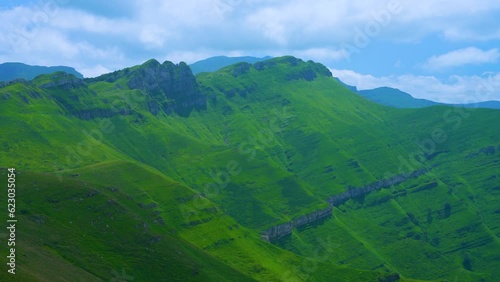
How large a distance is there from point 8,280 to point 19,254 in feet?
124

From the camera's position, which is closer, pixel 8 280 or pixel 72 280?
pixel 8 280

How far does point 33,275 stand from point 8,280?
15.6 m

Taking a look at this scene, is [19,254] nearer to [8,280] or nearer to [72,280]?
[72,280]

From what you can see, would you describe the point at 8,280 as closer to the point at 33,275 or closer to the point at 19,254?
the point at 33,275

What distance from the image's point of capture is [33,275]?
17588cm

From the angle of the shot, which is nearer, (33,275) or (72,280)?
(33,275)

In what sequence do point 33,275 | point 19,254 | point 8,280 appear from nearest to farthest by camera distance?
point 8,280
point 33,275
point 19,254

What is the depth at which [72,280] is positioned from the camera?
19638 centimetres

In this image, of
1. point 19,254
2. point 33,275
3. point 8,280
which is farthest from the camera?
point 19,254

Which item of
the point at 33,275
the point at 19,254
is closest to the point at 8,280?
the point at 33,275

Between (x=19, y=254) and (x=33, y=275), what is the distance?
2446 centimetres

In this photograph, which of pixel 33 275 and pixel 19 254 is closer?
pixel 33 275

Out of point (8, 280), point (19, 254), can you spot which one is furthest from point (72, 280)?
point (8, 280)

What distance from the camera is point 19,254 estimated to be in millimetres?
196125
